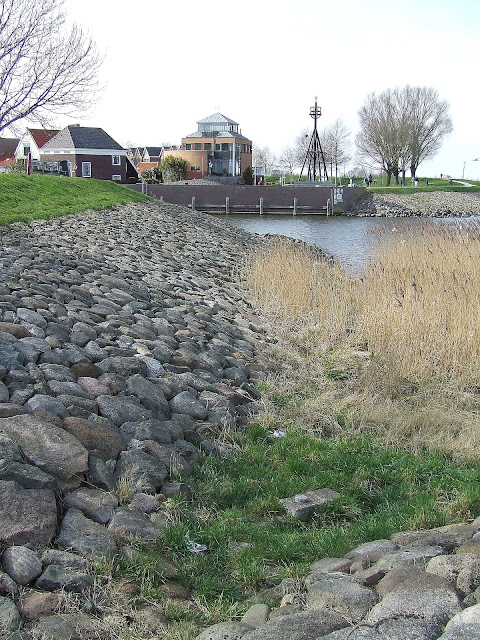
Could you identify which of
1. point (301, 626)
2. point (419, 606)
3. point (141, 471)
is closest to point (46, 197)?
point (141, 471)

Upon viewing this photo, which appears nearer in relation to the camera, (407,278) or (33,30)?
(407,278)

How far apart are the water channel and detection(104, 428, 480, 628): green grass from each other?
10.4m

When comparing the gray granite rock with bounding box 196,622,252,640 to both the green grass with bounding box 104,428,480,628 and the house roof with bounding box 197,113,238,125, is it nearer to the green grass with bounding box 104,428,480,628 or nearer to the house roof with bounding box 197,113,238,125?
the green grass with bounding box 104,428,480,628

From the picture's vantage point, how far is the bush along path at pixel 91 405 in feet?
10.4

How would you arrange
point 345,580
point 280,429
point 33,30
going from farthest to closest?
1. point 33,30
2. point 280,429
3. point 345,580

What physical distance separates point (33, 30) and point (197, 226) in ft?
29.1

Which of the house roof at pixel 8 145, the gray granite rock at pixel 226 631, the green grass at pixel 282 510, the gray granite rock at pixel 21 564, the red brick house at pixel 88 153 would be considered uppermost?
the house roof at pixel 8 145

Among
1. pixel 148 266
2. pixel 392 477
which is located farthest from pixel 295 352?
pixel 148 266

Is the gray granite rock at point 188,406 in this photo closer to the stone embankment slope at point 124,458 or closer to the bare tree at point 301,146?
the stone embankment slope at point 124,458

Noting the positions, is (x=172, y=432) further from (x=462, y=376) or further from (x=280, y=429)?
(x=462, y=376)

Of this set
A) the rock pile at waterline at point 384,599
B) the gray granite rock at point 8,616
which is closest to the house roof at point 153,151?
the rock pile at waterline at point 384,599

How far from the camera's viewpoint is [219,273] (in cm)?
1348

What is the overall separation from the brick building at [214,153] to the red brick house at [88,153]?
1752 centimetres

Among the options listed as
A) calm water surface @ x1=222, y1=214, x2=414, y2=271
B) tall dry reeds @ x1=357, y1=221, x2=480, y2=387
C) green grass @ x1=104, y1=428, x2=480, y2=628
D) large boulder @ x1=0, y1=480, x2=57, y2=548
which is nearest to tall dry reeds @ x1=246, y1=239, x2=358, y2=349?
tall dry reeds @ x1=357, y1=221, x2=480, y2=387
